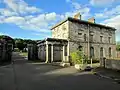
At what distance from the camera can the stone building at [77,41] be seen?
2470 centimetres

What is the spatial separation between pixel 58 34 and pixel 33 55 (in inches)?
323

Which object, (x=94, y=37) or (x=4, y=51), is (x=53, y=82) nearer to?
(x=4, y=51)

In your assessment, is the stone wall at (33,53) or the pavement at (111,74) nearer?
the pavement at (111,74)

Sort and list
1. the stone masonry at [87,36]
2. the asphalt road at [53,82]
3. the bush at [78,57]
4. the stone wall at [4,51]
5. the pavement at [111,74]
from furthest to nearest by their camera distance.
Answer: the stone masonry at [87,36]
the stone wall at [4,51]
the bush at [78,57]
the pavement at [111,74]
the asphalt road at [53,82]

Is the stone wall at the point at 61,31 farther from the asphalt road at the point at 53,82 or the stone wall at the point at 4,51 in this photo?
the asphalt road at the point at 53,82

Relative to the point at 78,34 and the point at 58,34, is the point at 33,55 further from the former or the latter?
the point at 78,34

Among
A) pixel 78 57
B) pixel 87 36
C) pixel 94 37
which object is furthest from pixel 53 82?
pixel 94 37

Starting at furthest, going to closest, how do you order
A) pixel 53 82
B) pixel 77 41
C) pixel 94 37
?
pixel 94 37 → pixel 77 41 → pixel 53 82

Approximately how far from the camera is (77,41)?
88.4ft

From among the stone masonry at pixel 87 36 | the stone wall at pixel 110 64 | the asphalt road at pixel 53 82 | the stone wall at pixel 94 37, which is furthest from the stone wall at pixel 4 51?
the stone wall at pixel 110 64

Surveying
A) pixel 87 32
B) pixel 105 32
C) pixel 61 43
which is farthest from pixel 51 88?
pixel 105 32

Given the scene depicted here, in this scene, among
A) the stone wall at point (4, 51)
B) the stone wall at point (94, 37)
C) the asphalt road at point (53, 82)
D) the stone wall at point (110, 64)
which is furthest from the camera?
the stone wall at point (94, 37)

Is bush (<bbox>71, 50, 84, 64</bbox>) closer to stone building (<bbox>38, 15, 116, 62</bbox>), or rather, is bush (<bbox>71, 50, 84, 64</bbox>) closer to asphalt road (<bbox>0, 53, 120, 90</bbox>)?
stone building (<bbox>38, 15, 116, 62</bbox>)

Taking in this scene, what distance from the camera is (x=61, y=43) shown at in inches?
992
